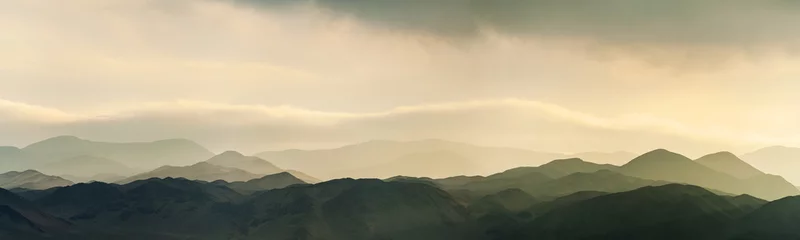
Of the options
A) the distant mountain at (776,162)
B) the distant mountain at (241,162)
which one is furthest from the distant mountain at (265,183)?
the distant mountain at (776,162)

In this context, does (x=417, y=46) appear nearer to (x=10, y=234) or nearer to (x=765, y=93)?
(x=765, y=93)

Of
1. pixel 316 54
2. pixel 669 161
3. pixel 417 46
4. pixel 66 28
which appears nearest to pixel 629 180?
pixel 669 161

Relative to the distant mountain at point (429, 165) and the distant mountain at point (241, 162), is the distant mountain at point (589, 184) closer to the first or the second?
the distant mountain at point (429, 165)

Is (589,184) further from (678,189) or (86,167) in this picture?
(86,167)

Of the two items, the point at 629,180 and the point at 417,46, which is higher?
the point at 417,46

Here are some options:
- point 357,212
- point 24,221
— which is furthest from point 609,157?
point 24,221

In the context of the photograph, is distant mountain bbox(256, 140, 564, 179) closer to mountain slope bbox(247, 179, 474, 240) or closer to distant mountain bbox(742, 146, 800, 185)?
mountain slope bbox(247, 179, 474, 240)
